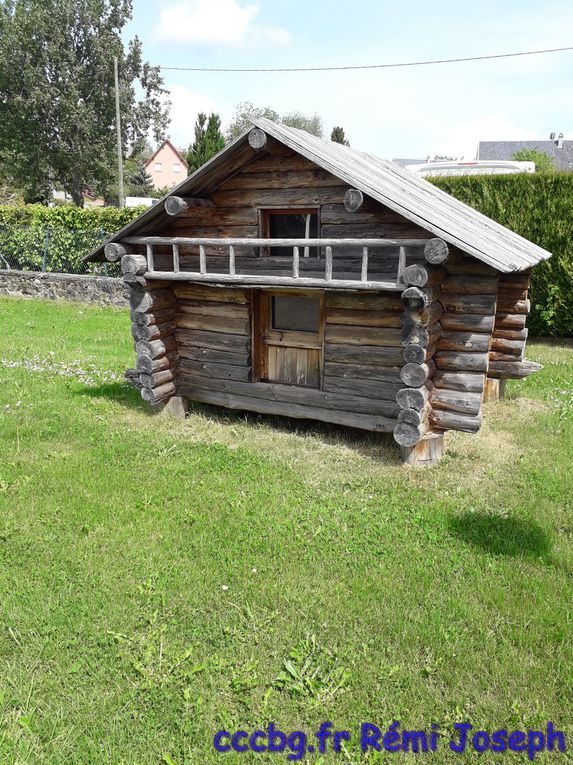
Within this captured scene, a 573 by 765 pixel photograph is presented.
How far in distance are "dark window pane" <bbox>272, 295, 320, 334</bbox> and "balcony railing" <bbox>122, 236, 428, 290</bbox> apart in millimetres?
592

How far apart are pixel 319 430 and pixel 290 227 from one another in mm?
3094

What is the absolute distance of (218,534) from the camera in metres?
5.85

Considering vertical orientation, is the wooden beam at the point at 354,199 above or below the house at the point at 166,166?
below

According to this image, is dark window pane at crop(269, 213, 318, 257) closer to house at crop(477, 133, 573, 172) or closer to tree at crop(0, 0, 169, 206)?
tree at crop(0, 0, 169, 206)

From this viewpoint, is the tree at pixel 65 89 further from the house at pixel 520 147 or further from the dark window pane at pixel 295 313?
the dark window pane at pixel 295 313

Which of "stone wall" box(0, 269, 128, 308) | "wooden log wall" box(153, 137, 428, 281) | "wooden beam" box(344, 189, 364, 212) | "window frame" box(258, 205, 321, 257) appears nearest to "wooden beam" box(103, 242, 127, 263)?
"wooden log wall" box(153, 137, 428, 281)

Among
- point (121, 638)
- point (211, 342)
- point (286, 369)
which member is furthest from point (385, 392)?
point (121, 638)

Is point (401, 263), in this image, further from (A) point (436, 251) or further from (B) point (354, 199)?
(B) point (354, 199)

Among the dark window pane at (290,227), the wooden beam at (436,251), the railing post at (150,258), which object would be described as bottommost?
the railing post at (150,258)

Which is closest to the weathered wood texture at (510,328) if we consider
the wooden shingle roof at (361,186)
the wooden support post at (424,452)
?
the wooden shingle roof at (361,186)

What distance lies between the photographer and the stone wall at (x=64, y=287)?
18922mm

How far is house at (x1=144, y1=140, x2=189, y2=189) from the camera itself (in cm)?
6688

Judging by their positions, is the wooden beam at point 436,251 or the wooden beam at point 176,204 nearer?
the wooden beam at point 436,251

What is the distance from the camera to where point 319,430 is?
354 inches
